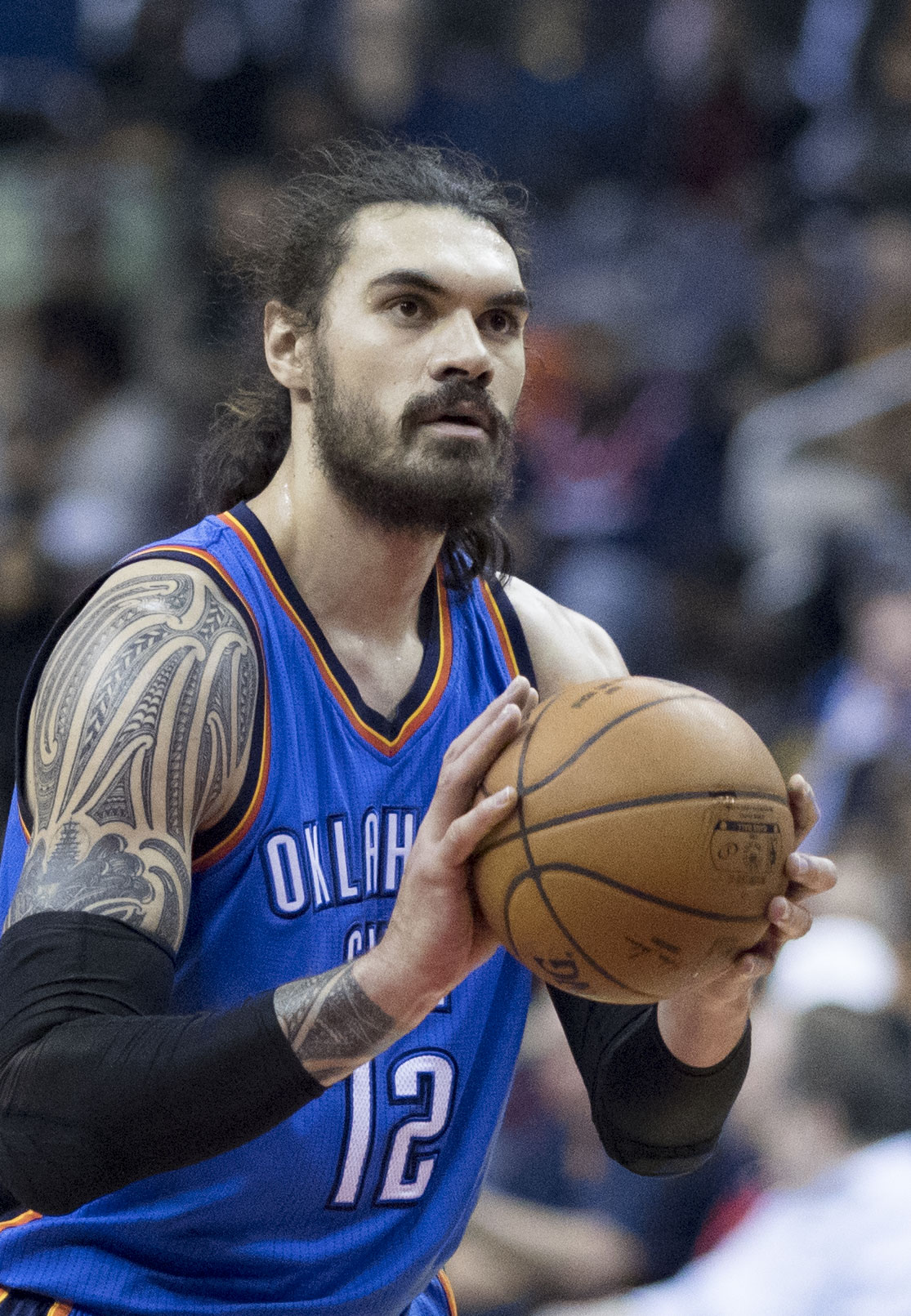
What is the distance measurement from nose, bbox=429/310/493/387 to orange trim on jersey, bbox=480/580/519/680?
0.56 m

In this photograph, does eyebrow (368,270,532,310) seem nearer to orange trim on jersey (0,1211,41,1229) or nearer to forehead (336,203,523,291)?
forehead (336,203,523,291)

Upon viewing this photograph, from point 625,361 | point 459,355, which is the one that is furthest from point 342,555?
point 625,361

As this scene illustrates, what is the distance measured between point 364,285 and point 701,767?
4.49 ft

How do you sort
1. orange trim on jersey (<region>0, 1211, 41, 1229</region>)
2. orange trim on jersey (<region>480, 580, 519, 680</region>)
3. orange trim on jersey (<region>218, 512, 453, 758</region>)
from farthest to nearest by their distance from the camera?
orange trim on jersey (<region>480, 580, 519, 680</region>) < orange trim on jersey (<region>218, 512, 453, 758</region>) < orange trim on jersey (<region>0, 1211, 41, 1229</region>)

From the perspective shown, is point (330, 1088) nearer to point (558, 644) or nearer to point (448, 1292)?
point (448, 1292)

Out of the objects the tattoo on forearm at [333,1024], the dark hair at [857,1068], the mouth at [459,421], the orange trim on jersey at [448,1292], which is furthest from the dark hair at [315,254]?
the dark hair at [857,1068]

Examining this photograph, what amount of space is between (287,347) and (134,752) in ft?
4.47

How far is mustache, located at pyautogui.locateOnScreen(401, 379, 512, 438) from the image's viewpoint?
3.18 meters

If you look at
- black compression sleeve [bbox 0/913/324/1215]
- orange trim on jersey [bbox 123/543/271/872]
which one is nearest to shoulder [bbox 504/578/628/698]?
orange trim on jersey [bbox 123/543/271/872]

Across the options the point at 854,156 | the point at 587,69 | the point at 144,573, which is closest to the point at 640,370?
the point at 854,156

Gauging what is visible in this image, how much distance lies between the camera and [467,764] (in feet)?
7.97

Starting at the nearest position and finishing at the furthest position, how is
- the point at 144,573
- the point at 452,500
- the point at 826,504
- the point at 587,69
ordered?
1. the point at 144,573
2. the point at 452,500
3. the point at 826,504
4. the point at 587,69

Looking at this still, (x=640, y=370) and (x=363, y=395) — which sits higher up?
(x=363, y=395)

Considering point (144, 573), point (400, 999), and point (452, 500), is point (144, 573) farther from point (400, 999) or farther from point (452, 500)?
point (400, 999)
